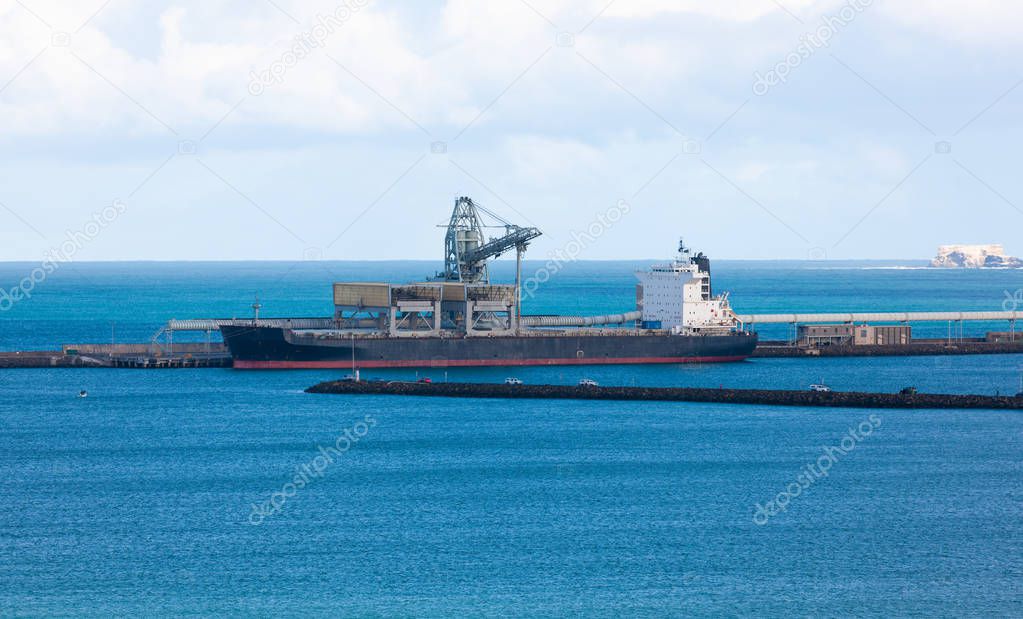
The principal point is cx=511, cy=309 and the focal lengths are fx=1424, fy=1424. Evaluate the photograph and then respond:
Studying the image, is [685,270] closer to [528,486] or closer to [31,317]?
[528,486]

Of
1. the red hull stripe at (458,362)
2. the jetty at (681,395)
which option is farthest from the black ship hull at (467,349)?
the jetty at (681,395)

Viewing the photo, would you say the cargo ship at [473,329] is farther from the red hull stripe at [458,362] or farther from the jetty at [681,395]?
the jetty at [681,395]

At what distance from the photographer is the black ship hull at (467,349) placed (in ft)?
248

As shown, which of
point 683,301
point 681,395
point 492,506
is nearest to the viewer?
point 492,506

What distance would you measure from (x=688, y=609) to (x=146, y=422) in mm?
31410

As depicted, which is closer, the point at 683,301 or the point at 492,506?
the point at 492,506

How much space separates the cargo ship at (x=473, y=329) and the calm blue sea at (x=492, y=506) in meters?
7.50

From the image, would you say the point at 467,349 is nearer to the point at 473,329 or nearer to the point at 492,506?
the point at 473,329

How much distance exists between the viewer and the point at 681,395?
62719 mm

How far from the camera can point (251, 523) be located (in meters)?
38.4

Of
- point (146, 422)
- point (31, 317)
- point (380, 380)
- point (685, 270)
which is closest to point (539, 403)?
point (380, 380)

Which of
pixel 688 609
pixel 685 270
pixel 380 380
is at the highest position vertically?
pixel 685 270

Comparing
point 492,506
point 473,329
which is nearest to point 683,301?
point 473,329

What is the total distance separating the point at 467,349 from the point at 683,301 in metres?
13.8
